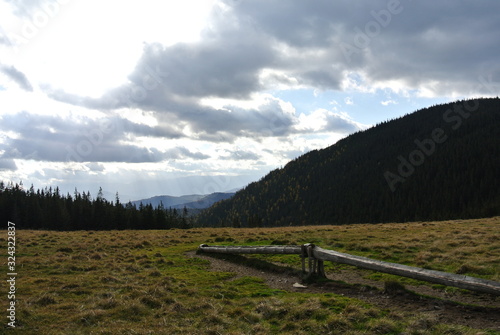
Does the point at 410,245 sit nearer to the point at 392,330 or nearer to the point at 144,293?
the point at 392,330

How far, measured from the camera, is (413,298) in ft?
35.7

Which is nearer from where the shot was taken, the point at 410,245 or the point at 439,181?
the point at 410,245

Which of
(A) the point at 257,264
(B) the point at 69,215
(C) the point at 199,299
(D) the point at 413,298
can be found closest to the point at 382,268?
(D) the point at 413,298

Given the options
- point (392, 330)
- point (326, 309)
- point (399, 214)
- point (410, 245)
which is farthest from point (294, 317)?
point (399, 214)

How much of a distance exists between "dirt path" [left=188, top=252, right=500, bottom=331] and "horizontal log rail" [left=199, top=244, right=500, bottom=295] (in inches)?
24.7

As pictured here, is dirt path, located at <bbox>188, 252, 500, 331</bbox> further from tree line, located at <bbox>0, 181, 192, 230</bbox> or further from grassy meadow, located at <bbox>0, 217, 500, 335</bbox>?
tree line, located at <bbox>0, 181, 192, 230</bbox>

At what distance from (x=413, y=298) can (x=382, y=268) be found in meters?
1.62

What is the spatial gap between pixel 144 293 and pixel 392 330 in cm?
860

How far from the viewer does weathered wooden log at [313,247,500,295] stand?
9469mm

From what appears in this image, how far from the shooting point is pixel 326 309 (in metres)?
9.83

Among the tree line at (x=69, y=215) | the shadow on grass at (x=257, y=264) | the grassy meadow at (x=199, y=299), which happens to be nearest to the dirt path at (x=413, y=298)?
the shadow on grass at (x=257, y=264)

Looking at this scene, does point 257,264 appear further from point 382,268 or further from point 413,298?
point 413,298

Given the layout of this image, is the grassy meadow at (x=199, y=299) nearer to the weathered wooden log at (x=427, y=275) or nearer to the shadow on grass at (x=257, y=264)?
the shadow on grass at (x=257, y=264)

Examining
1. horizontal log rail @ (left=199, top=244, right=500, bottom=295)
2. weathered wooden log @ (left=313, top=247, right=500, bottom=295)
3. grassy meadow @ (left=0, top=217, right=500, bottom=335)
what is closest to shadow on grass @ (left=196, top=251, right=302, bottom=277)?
horizontal log rail @ (left=199, top=244, right=500, bottom=295)
